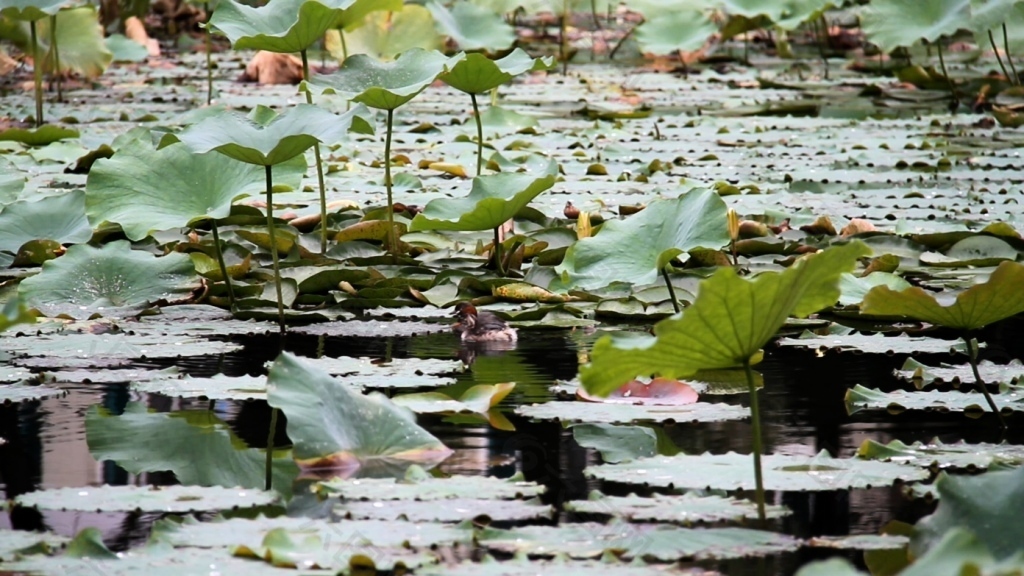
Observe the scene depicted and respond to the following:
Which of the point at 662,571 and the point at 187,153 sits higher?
the point at 187,153

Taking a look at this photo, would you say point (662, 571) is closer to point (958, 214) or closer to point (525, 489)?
point (525, 489)

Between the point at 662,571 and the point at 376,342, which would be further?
the point at 376,342

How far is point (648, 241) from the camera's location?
2.32m

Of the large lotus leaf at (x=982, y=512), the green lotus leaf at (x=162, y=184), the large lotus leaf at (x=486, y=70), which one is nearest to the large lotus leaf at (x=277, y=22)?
the large lotus leaf at (x=486, y=70)

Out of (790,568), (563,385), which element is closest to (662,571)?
(790,568)

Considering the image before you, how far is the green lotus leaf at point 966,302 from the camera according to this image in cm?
165

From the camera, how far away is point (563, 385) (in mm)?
2061

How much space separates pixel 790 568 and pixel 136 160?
1.71 meters

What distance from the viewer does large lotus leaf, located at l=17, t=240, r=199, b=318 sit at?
103 inches

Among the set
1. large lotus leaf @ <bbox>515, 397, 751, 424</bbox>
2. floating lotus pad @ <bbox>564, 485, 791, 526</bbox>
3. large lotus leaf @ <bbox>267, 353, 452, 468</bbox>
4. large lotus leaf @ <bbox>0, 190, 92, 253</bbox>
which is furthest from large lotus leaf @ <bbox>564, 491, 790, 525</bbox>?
large lotus leaf @ <bbox>0, 190, 92, 253</bbox>

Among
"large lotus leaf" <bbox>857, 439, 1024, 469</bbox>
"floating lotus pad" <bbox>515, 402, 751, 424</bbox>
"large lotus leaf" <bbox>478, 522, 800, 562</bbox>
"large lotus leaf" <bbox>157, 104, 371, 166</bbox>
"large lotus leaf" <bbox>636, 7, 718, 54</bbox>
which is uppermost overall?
"large lotus leaf" <bbox>636, 7, 718, 54</bbox>

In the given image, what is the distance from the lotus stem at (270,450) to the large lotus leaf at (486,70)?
132 cm

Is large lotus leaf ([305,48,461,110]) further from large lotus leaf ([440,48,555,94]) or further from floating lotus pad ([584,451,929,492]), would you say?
floating lotus pad ([584,451,929,492])

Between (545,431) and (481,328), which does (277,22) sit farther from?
(545,431)
